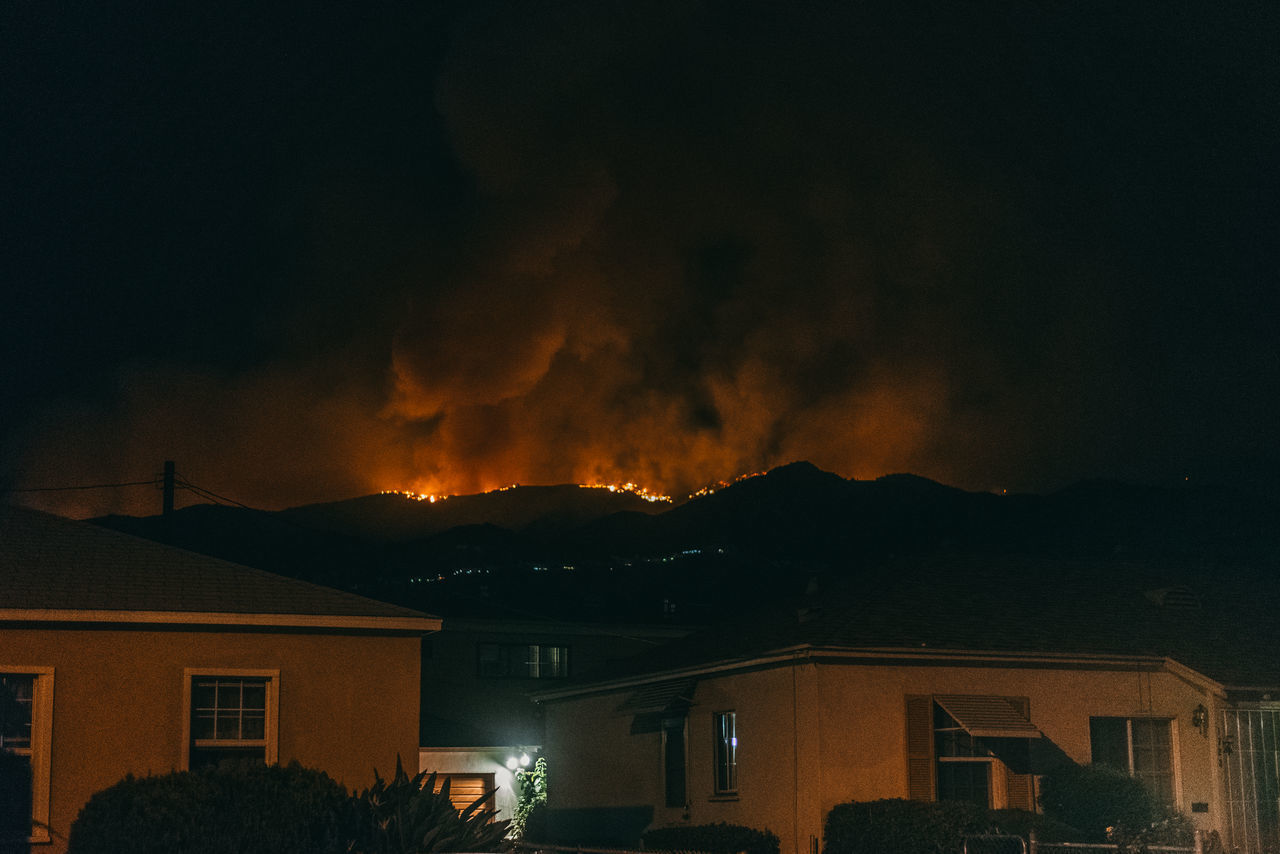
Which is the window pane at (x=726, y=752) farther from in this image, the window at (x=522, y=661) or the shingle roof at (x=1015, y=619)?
the window at (x=522, y=661)

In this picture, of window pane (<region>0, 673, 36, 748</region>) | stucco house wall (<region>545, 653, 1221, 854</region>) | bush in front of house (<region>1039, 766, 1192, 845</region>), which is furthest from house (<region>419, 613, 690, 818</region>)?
window pane (<region>0, 673, 36, 748</region>)

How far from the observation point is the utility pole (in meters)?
39.0

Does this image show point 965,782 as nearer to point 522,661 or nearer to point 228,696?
point 228,696

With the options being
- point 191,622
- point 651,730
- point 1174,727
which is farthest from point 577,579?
point 191,622

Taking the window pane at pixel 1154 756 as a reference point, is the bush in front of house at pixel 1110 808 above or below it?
below

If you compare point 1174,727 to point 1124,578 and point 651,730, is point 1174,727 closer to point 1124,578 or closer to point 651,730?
point 1124,578

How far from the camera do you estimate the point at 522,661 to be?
36.0 metres

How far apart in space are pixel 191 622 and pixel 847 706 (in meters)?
8.74

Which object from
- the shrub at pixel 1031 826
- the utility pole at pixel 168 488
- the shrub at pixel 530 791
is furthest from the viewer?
the utility pole at pixel 168 488

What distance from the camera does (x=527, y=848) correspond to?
17422 millimetres

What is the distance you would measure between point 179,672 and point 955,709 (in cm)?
1016

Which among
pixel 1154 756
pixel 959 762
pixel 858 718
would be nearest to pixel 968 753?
pixel 959 762

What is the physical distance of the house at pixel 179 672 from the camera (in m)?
16.1

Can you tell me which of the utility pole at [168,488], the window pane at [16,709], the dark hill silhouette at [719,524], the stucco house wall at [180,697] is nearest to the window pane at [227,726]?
the stucco house wall at [180,697]
